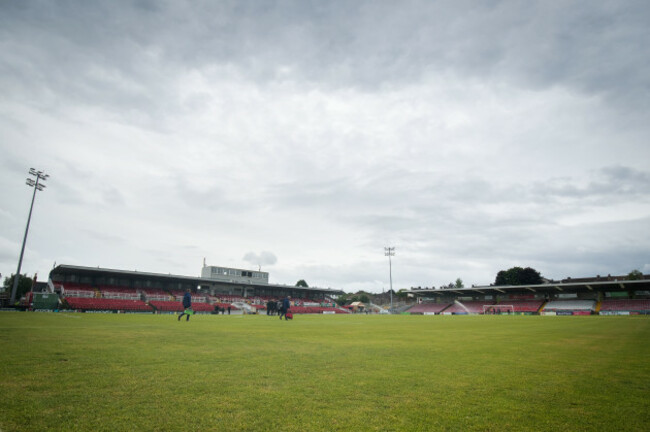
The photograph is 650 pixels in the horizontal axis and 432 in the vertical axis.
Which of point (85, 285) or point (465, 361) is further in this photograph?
point (85, 285)

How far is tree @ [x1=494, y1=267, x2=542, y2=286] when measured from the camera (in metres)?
103

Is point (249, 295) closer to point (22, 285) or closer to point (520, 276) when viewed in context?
point (22, 285)

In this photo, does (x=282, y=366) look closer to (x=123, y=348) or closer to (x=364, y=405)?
(x=364, y=405)

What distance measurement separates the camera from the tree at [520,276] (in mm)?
103125

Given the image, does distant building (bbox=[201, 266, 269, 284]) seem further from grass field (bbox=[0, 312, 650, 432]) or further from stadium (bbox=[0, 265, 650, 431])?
grass field (bbox=[0, 312, 650, 432])

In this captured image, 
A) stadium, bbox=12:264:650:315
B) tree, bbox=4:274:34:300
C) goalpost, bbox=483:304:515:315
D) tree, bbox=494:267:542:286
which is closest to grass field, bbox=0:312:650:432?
stadium, bbox=12:264:650:315

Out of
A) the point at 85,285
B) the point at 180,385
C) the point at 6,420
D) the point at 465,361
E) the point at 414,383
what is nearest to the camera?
the point at 6,420

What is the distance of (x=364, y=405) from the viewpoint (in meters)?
4.28

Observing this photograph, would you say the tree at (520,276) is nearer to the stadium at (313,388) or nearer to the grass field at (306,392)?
the stadium at (313,388)

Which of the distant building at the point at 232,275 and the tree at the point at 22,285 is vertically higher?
the distant building at the point at 232,275

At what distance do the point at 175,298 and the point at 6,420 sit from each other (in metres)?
61.2

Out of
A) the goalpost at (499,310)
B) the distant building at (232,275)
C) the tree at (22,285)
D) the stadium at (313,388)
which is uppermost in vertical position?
the distant building at (232,275)

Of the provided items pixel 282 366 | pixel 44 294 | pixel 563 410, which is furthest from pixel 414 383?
pixel 44 294

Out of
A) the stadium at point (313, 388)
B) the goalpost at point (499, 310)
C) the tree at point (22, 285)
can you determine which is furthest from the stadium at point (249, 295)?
the tree at point (22, 285)
